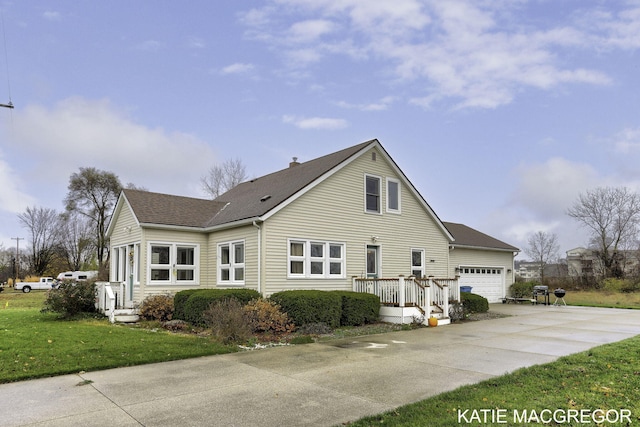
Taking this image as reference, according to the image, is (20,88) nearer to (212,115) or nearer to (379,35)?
(212,115)

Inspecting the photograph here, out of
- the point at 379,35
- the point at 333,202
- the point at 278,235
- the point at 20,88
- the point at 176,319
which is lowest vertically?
the point at 176,319

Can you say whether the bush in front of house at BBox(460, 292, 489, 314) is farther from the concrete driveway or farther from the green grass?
the green grass

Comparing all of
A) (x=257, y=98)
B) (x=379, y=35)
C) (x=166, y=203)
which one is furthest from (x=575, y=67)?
(x=166, y=203)

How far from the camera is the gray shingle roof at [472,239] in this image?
25.6 m

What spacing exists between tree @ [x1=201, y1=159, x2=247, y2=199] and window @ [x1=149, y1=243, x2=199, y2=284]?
2393 centimetres

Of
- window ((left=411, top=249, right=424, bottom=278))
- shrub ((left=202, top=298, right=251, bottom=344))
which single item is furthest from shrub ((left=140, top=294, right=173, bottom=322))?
window ((left=411, top=249, right=424, bottom=278))

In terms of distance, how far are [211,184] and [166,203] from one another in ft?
79.3

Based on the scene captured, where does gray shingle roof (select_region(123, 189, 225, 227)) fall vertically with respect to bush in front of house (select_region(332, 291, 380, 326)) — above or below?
above

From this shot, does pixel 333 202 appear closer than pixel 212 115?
Yes

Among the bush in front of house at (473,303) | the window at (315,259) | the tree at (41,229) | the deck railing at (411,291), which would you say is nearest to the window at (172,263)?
the window at (315,259)

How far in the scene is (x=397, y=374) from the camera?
768cm

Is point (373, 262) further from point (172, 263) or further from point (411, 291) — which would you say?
point (172, 263)

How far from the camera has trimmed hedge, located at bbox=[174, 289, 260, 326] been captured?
1377 centimetres

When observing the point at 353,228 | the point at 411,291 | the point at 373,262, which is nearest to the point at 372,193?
the point at 353,228
